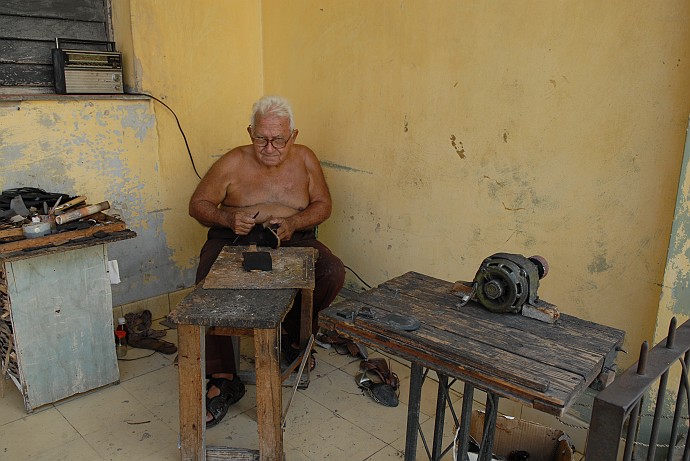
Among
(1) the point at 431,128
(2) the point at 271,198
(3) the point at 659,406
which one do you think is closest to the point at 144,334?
(2) the point at 271,198

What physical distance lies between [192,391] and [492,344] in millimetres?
1276

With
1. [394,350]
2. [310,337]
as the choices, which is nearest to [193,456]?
[310,337]

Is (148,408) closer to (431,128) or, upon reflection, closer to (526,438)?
(526,438)

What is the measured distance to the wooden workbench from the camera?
1422 mm

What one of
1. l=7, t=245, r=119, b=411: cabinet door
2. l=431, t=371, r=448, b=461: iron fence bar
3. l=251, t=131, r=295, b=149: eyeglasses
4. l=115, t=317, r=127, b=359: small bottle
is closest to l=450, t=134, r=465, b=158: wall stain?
l=251, t=131, r=295, b=149: eyeglasses

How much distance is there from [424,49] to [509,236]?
108cm

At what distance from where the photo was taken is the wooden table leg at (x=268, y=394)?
2146mm

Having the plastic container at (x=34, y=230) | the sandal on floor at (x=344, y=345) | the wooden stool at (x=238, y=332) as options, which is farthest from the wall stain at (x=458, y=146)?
the plastic container at (x=34, y=230)

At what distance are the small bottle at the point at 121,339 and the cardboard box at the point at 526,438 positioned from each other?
2.10 metres

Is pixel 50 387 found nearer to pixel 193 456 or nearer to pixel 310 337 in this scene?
pixel 193 456

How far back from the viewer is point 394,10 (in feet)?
9.96

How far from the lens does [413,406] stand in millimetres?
1826

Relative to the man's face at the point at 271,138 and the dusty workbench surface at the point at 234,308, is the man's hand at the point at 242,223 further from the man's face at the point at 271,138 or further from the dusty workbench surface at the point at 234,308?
the dusty workbench surface at the point at 234,308

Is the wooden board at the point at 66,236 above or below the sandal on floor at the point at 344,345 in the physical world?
above
